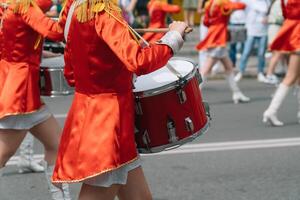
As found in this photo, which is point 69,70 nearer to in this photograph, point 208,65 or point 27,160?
point 27,160

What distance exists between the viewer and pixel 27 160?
6.51 m

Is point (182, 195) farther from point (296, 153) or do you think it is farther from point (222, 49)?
point (222, 49)

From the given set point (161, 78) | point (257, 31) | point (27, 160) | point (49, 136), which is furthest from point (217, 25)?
point (161, 78)

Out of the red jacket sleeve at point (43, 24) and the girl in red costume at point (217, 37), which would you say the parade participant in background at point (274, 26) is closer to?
the girl in red costume at point (217, 37)

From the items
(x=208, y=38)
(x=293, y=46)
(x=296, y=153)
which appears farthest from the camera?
(x=208, y=38)

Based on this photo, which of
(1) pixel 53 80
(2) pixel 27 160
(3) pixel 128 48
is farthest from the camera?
(2) pixel 27 160

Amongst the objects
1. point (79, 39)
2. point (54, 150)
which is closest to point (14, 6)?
point (54, 150)

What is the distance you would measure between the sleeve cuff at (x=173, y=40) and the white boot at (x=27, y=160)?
322 centimetres

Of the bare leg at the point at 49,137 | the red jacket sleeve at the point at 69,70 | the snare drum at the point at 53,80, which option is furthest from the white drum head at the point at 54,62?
the red jacket sleeve at the point at 69,70

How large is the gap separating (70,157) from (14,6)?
5.16ft

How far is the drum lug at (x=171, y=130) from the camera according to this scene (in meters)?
3.72

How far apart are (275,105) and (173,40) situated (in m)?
5.02

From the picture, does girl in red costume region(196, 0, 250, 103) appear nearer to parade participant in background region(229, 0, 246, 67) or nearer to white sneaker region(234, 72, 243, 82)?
white sneaker region(234, 72, 243, 82)

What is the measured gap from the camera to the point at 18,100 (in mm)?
4965
